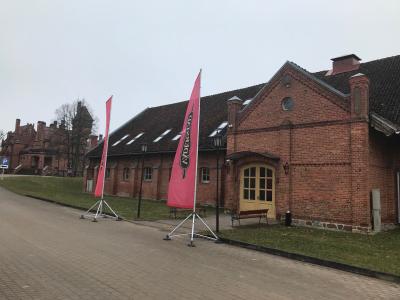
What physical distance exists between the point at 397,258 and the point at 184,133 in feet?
23.0

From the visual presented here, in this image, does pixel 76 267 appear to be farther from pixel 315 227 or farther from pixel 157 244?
pixel 315 227

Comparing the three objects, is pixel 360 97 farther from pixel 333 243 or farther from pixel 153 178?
pixel 153 178

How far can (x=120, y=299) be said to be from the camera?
536cm

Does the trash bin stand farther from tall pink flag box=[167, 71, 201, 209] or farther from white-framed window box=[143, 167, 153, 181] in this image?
white-framed window box=[143, 167, 153, 181]

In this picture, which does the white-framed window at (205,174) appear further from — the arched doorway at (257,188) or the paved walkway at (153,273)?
the paved walkway at (153,273)

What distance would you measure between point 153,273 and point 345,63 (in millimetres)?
18533

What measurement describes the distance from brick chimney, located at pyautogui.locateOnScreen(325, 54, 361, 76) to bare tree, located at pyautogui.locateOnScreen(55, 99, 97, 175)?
4102 centimetres

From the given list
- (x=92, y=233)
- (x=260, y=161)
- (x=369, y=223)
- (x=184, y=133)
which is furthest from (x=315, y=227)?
(x=92, y=233)

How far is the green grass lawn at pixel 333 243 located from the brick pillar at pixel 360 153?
2.95ft

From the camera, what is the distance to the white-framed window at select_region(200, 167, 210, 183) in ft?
76.2

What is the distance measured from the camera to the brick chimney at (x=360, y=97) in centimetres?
1354

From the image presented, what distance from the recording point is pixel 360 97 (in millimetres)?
13625

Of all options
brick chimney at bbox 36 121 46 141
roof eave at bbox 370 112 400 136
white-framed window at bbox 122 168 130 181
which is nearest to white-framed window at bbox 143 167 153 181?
white-framed window at bbox 122 168 130 181

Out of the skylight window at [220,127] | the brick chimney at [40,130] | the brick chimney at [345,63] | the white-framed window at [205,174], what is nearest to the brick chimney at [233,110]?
the skylight window at [220,127]
